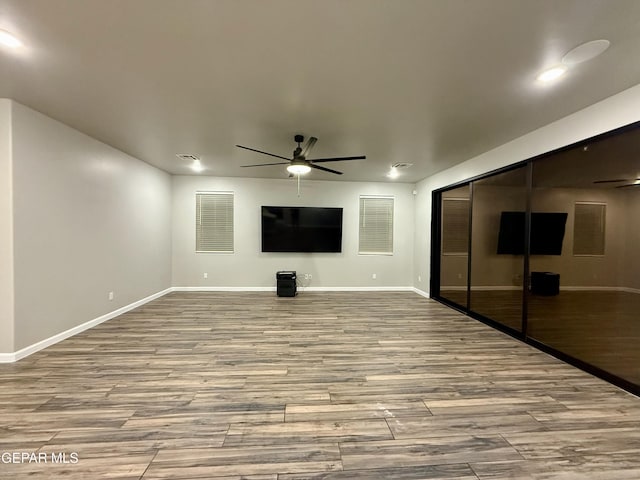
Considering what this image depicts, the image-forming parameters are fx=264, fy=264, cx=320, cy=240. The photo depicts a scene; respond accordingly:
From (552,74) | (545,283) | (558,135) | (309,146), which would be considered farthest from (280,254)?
(552,74)

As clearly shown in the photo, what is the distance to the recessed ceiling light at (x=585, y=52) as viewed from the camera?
179cm

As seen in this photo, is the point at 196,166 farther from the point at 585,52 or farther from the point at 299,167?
the point at 585,52

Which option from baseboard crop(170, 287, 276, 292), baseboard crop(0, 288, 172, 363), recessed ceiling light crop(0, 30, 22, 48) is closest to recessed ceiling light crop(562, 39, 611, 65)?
recessed ceiling light crop(0, 30, 22, 48)

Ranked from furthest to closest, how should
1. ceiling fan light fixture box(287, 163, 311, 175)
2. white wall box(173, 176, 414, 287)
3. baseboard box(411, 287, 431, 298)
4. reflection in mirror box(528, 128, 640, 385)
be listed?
white wall box(173, 176, 414, 287), baseboard box(411, 287, 431, 298), ceiling fan light fixture box(287, 163, 311, 175), reflection in mirror box(528, 128, 640, 385)

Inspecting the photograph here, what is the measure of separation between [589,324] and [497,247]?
167cm

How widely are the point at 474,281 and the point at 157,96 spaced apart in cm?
533

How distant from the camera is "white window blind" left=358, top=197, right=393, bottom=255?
658 centimetres

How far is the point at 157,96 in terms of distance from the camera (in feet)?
8.43

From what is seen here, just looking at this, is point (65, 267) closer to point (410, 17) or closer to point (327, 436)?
point (327, 436)

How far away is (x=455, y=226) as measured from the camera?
5395 mm

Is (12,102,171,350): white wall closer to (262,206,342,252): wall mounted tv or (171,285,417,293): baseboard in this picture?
(171,285,417,293): baseboard

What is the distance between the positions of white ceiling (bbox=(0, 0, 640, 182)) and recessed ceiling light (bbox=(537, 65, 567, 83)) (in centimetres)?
7

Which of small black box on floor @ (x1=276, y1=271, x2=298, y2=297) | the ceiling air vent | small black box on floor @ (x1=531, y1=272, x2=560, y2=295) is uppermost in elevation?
the ceiling air vent

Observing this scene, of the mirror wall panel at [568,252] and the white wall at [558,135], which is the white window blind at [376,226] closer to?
the white wall at [558,135]
